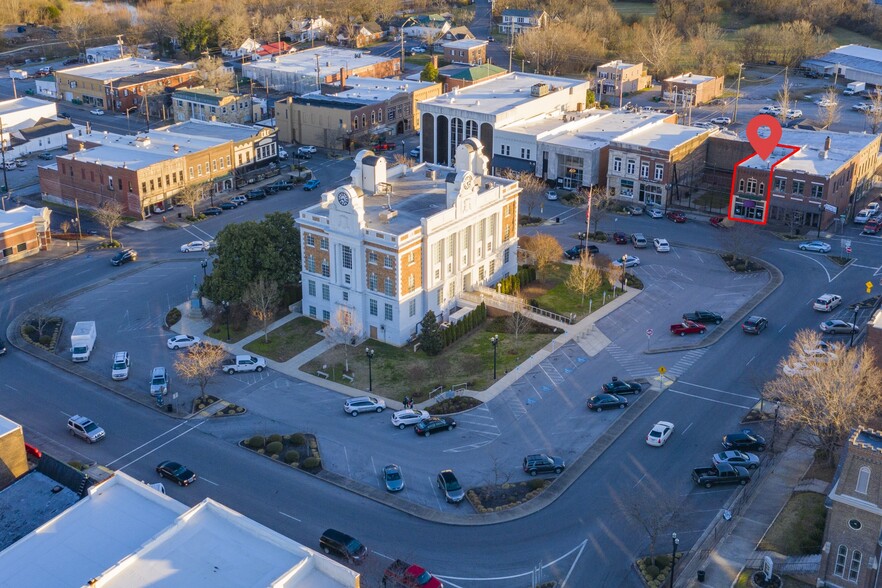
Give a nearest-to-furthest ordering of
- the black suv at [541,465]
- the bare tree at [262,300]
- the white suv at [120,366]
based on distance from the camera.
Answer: the black suv at [541,465] < the white suv at [120,366] < the bare tree at [262,300]

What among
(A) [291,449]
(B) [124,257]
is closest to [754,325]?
(A) [291,449]

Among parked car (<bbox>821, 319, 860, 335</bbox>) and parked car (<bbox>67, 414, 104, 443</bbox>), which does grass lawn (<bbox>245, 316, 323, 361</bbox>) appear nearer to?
parked car (<bbox>67, 414, 104, 443</bbox>)

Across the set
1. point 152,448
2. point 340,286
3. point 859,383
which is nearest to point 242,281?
point 340,286

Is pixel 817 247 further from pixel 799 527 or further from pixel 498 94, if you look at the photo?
pixel 498 94

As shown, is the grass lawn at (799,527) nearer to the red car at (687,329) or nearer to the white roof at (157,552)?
the red car at (687,329)

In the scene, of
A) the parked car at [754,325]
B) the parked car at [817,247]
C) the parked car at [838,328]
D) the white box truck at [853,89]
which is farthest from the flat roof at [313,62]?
the parked car at [838,328]

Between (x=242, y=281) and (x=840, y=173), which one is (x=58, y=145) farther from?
(x=840, y=173)

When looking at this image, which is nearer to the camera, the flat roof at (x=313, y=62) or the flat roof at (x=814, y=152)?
the flat roof at (x=814, y=152)

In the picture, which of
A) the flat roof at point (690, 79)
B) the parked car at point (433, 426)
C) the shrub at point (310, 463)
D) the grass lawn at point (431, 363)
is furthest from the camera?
the flat roof at point (690, 79)
